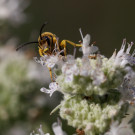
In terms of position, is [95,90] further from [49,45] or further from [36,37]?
[36,37]

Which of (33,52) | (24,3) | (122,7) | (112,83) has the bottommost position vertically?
(112,83)

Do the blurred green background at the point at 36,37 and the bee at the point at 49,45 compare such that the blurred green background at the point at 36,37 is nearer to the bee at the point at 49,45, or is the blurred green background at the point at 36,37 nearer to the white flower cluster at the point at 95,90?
the bee at the point at 49,45

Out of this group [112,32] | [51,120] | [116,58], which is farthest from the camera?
[112,32]

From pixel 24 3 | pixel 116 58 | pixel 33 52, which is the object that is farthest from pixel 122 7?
pixel 116 58

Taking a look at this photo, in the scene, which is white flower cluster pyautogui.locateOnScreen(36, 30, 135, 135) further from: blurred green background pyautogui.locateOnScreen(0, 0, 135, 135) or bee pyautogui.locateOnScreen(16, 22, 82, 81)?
blurred green background pyautogui.locateOnScreen(0, 0, 135, 135)

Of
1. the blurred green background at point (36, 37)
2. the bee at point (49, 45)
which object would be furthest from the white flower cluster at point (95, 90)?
the blurred green background at point (36, 37)

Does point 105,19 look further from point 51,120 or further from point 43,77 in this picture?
point 51,120

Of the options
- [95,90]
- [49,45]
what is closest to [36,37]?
[49,45]

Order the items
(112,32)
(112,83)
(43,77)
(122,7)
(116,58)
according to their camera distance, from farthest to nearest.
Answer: (122,7) → (112,32) → (43,77) → (116,58) → (112,83)

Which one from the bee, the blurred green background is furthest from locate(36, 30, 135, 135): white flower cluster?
the blurred green background
